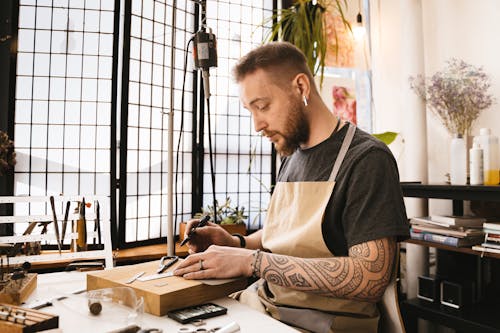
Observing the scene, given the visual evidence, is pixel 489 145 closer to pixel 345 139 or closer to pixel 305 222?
pixel 345 139

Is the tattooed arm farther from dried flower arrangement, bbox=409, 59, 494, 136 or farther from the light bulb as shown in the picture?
the light bulb

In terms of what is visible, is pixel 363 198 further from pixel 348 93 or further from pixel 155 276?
pixel 348 93

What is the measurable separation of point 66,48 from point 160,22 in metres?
0.76

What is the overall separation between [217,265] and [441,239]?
159 cm

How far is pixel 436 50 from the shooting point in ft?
9.16

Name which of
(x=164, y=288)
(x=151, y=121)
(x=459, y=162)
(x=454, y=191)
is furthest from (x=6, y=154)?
(x=459, y=162)

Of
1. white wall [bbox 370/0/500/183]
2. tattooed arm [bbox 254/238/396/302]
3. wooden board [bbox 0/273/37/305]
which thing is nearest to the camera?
wooden board [bbox 0/273/37/305]

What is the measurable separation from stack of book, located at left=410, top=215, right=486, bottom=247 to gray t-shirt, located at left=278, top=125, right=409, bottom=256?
1.12m

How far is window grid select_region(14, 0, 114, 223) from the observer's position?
281cm

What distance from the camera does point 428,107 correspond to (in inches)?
106

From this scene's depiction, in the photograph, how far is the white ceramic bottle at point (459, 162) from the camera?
2.32 metres

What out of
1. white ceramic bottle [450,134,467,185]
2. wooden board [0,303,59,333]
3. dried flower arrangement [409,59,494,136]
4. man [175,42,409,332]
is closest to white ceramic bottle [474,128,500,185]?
white ceramic bottle [450,134,467,185]

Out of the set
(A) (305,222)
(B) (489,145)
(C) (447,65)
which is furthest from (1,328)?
(C) (447,65)

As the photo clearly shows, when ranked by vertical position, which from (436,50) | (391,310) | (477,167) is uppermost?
(436,50)
